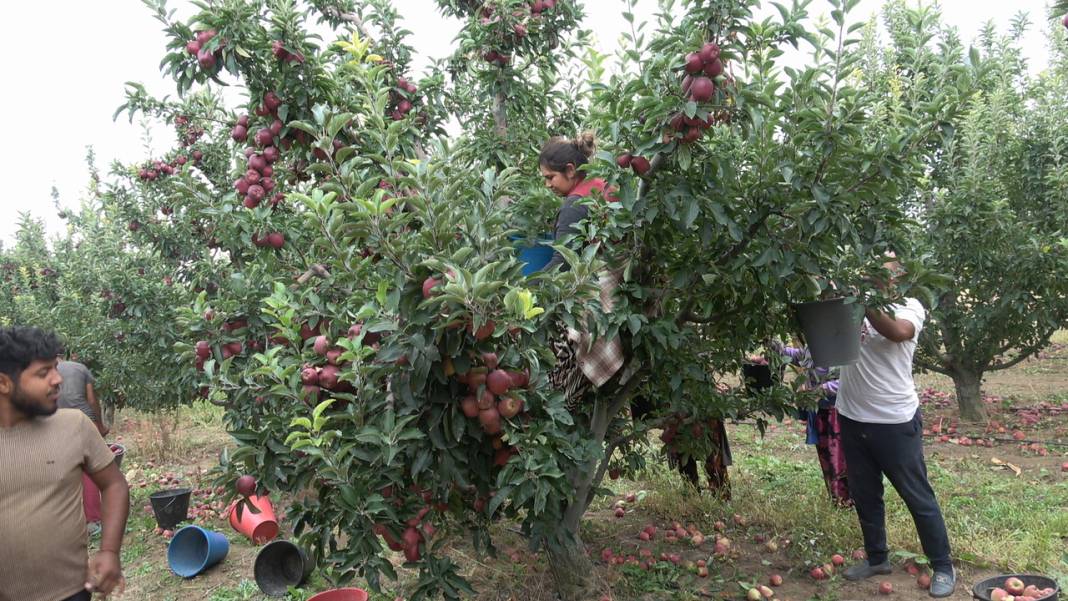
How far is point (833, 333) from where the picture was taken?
3209 mm

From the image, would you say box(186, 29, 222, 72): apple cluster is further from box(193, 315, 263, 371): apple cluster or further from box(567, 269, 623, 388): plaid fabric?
box(567, 269, 623, 388): plaid fabric

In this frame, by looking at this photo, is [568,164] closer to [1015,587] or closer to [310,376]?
[310,376]

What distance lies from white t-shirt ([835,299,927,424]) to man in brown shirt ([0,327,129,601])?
10.5 ft

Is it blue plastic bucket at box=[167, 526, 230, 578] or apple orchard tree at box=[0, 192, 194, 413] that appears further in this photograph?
apple orchard tree at box=[0, 192, 194, 413]

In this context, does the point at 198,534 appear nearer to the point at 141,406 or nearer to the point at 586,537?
the point at 586,537

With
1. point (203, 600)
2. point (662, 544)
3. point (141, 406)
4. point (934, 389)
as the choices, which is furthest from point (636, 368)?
point (934, 389)

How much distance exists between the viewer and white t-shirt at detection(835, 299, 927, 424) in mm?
3666

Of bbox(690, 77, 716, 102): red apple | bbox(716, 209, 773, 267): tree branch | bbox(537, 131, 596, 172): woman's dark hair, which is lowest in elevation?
bbox(716, 209, 773, 267): tree branch

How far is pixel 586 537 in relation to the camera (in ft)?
15.9

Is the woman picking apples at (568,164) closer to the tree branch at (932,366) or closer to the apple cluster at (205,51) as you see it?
the apple cluster at (205,51)

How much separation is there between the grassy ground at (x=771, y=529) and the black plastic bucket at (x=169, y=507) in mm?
132

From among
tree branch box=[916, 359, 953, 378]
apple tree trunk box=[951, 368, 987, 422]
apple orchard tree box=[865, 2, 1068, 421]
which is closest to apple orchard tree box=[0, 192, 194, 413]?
apple orchard tree box=[865, 2, 1068, 421]

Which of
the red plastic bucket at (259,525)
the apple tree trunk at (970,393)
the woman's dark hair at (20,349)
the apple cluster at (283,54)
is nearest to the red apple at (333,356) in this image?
the woman's dark hair at (20,349)

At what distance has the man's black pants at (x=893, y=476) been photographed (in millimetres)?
3646
